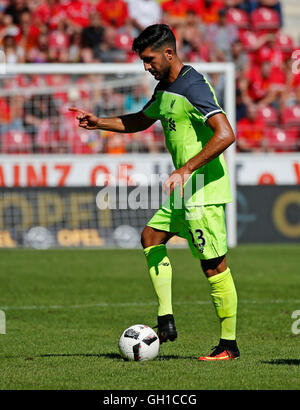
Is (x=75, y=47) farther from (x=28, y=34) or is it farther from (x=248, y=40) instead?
(x=248, y=40)

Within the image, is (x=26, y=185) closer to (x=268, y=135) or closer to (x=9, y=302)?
(x=268, y=135)

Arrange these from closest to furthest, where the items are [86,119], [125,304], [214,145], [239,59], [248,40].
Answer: [214,145] → [86,119] → [125,304] → [239,59] → [248,40]

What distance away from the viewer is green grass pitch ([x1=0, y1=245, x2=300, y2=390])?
5234 mm

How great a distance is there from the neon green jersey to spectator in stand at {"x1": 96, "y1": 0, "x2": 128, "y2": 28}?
45.3ft

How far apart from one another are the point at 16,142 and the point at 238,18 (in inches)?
290

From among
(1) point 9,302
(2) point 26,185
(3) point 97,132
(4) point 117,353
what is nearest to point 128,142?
(3) point 97,132

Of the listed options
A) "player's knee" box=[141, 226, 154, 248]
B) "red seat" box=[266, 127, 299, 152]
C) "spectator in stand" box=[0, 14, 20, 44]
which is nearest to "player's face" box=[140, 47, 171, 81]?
"player's knee" box=[141, 226, 154, 248]

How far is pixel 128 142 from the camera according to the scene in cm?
1612

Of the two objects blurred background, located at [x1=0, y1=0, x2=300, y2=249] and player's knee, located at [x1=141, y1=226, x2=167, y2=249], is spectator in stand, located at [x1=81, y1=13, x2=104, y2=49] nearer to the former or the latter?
blurred background, located at [x1=0, y1=0, x2=300, y2=249]

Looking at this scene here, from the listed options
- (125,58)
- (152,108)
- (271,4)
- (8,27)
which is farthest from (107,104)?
(152,108)

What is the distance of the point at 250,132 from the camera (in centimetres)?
1708

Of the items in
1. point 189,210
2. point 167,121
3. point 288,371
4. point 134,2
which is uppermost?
point 134,2
